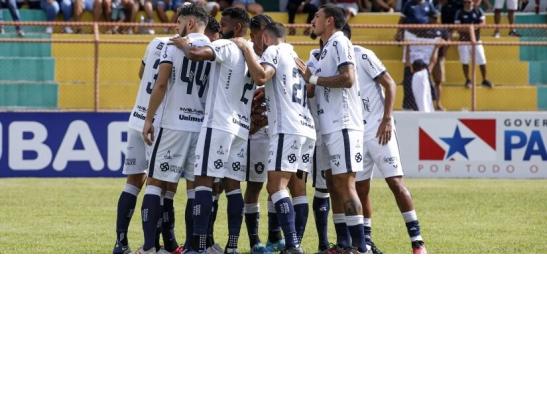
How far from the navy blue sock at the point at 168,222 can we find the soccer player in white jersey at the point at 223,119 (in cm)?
78

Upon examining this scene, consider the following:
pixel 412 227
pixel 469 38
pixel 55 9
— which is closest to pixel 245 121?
pixel 412 227

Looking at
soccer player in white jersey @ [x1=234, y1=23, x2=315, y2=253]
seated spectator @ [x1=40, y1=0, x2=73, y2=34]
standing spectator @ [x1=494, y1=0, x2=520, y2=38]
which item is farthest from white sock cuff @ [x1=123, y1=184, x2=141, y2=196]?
standing spectator @ [x1=494, y1=0, x2=520, y2=38]

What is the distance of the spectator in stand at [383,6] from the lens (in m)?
24.9

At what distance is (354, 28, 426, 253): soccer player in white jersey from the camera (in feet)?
31.9

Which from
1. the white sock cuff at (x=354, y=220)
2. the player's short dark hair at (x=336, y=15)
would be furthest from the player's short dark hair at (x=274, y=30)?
the white sock cuff at (x=354, y=220)

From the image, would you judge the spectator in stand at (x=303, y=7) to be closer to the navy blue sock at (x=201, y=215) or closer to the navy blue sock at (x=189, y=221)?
the navy blue sock at (x=189, y=221)

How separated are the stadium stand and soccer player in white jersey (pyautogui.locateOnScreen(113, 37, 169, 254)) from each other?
10617mm

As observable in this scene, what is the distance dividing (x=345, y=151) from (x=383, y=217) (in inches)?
189

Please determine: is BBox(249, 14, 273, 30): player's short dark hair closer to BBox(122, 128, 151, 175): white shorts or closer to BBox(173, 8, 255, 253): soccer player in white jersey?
BBox(173, 8, 255, 253): soccer player in white jersey

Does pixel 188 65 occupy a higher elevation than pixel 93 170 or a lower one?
higher

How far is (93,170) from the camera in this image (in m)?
18.8
